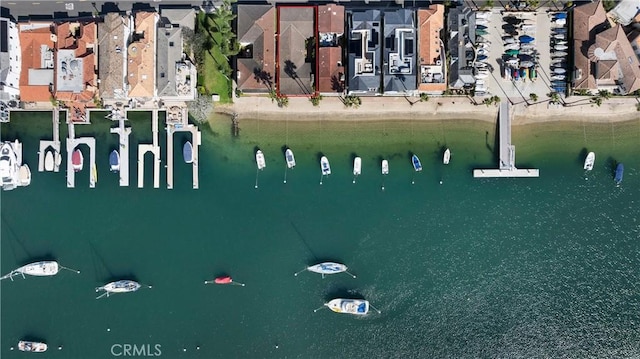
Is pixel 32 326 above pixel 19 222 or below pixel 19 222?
below

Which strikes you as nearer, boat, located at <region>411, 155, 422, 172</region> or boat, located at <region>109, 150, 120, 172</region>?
boat, located at <region>109, 150, 120, 172</region>

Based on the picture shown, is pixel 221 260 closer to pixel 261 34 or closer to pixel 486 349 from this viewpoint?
pixel 261 34

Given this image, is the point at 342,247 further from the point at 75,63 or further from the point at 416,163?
the point at 75,63

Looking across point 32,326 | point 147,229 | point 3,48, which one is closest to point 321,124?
point 147,229

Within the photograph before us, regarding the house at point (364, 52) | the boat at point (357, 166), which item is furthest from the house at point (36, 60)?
the boat at point (357, 166)

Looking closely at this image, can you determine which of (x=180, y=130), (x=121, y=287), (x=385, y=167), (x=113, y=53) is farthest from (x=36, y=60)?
(x=385, y=167)

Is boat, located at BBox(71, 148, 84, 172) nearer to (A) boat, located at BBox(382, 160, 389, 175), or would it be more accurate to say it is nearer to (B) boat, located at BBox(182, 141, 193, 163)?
(B) boat, located at BBox(182, 141, 193, 163)

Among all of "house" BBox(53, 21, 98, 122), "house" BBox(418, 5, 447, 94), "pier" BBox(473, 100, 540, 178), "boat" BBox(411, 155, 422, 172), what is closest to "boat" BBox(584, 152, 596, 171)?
"pier" BBox(473, 100, 540, 178)

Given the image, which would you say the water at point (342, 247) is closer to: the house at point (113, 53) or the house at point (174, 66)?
the house at point (113, 53)
